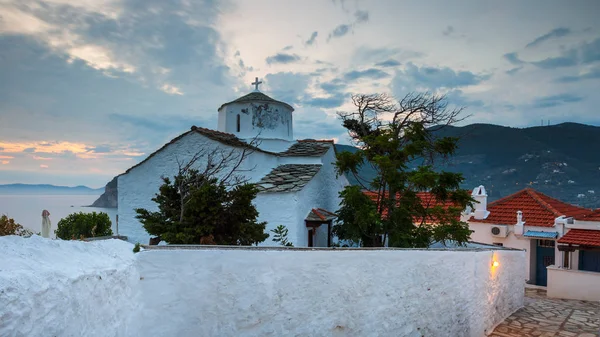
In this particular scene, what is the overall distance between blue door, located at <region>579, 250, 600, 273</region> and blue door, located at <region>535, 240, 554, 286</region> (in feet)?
3.60

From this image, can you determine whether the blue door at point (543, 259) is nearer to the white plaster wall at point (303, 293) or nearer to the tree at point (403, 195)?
the tree at point (403, 195)

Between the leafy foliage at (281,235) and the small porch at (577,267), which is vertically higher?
the leafy foliage at (281,235)

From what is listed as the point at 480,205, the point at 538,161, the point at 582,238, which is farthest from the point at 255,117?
the point at 538,161

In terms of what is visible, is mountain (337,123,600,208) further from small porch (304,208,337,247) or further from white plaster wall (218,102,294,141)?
small porch (304,208,337,247)

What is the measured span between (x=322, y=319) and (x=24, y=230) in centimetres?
567

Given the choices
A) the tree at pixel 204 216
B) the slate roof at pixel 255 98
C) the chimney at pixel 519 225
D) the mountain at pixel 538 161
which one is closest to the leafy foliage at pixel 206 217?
the tree at pixel 204 216

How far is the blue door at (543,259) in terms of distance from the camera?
1697 centimetres

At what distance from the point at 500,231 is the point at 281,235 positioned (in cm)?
1149

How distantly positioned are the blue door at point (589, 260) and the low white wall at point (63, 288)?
17491 millimetres

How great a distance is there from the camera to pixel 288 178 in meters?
12.8

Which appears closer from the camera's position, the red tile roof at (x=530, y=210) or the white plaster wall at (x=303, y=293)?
the white plaster wall at (x=303, y=293)

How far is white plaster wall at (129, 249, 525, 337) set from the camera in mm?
5328

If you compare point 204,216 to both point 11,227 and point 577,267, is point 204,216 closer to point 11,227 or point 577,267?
point 11,227

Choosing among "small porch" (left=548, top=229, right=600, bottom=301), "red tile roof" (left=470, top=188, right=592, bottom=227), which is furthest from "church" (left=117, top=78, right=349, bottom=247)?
"small porch" (left=548, top=229, right=600, bottom=301)
